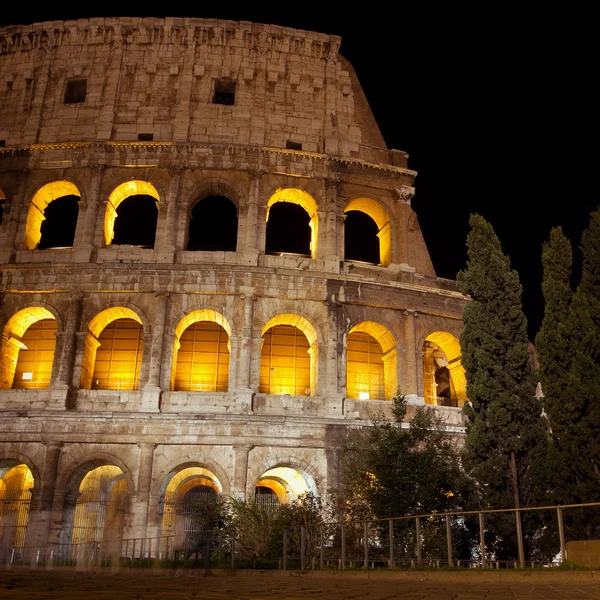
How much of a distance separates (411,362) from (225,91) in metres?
11.0

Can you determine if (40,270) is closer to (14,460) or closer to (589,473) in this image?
(14,460)

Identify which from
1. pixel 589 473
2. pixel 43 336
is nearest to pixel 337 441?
pixel 589 473

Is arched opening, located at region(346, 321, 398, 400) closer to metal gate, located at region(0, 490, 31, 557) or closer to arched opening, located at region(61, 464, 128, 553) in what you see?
arched opening, located at region(61, 464, 128, 553)

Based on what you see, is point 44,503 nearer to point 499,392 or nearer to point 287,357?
point 287,357

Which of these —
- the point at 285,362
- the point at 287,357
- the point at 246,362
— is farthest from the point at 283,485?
the point at 246,362

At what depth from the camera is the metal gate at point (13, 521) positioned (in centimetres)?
1681

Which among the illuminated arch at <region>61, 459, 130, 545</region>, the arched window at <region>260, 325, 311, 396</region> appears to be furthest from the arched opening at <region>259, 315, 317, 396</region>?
the illuminated arch at <region>61, 459, 130, 545</region>

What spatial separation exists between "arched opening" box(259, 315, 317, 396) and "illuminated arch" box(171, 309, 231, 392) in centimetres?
120

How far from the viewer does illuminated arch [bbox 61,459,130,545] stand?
17.1 meters

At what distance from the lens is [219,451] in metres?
17.4

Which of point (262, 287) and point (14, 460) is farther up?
point (262, 287)

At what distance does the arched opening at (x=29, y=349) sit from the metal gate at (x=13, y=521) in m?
3.26

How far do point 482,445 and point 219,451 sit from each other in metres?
6.90

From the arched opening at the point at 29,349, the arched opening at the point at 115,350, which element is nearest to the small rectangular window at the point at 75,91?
the arched opening at the point at 29,349
